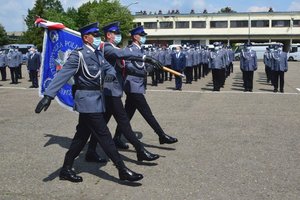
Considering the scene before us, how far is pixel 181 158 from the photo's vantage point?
631cm

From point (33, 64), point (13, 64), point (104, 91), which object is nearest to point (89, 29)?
point (104, 91)

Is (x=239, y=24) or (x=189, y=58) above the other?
(x=239, y=24)

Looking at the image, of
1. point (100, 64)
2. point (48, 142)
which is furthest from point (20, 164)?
point (100, 64)

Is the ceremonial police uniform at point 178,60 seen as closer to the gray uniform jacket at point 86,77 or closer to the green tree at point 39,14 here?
the gray uniform jacket at point 86,77

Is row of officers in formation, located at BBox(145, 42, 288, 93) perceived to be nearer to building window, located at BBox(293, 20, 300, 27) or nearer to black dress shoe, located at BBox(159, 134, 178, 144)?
black dress shoe, located at BBox(159, 134, 178, 144)

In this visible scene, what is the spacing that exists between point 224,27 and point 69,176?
2857 inches

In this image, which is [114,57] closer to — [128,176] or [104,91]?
[104,91]

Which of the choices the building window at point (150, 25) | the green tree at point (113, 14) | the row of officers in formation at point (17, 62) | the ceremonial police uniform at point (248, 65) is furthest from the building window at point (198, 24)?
the ceremonial police uniform at point (248, 65)

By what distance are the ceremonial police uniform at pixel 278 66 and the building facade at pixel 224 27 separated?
53.6 m

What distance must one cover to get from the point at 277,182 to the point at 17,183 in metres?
3.18

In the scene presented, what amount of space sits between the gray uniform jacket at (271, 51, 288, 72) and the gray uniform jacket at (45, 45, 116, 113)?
11.9 metres

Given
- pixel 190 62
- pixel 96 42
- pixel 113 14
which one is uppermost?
pixel 113 14

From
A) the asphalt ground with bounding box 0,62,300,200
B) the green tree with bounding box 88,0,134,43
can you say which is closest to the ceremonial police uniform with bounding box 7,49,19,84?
the asphalt ground with bounding box 0,62,300,200

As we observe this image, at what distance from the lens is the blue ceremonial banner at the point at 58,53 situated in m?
6.59
